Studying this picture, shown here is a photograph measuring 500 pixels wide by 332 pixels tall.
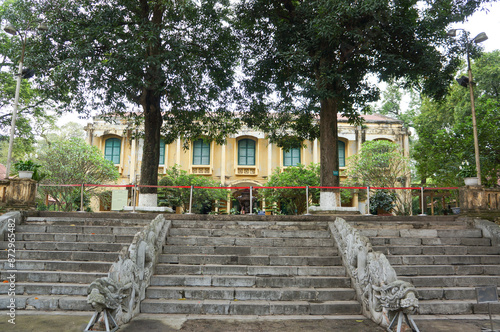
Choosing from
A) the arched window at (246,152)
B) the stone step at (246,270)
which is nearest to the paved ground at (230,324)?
the stone step at (246,270)

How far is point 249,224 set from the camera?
27.9 ft

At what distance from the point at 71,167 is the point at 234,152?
960 cm

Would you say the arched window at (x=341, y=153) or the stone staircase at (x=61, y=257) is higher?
the arched window at (x=341, y=153)

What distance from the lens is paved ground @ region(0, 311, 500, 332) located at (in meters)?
4.86

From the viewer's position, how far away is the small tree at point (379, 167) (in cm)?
1933

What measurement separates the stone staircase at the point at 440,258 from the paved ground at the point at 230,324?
420 mm

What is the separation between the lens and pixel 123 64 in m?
10.1

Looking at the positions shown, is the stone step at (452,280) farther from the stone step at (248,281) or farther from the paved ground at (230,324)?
the stone step at (248,281)

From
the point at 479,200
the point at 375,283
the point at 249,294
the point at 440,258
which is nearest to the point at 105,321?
the point at 249,294

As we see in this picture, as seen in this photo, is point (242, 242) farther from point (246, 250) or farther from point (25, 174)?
point (25, 174)

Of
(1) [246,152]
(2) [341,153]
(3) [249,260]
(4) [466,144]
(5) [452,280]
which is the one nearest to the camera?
(5) [452,280]

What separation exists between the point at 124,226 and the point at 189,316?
3.61 m

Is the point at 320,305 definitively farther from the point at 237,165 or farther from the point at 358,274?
the point at 237,165

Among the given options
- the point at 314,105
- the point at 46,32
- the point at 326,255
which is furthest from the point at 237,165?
the point at 326,255
